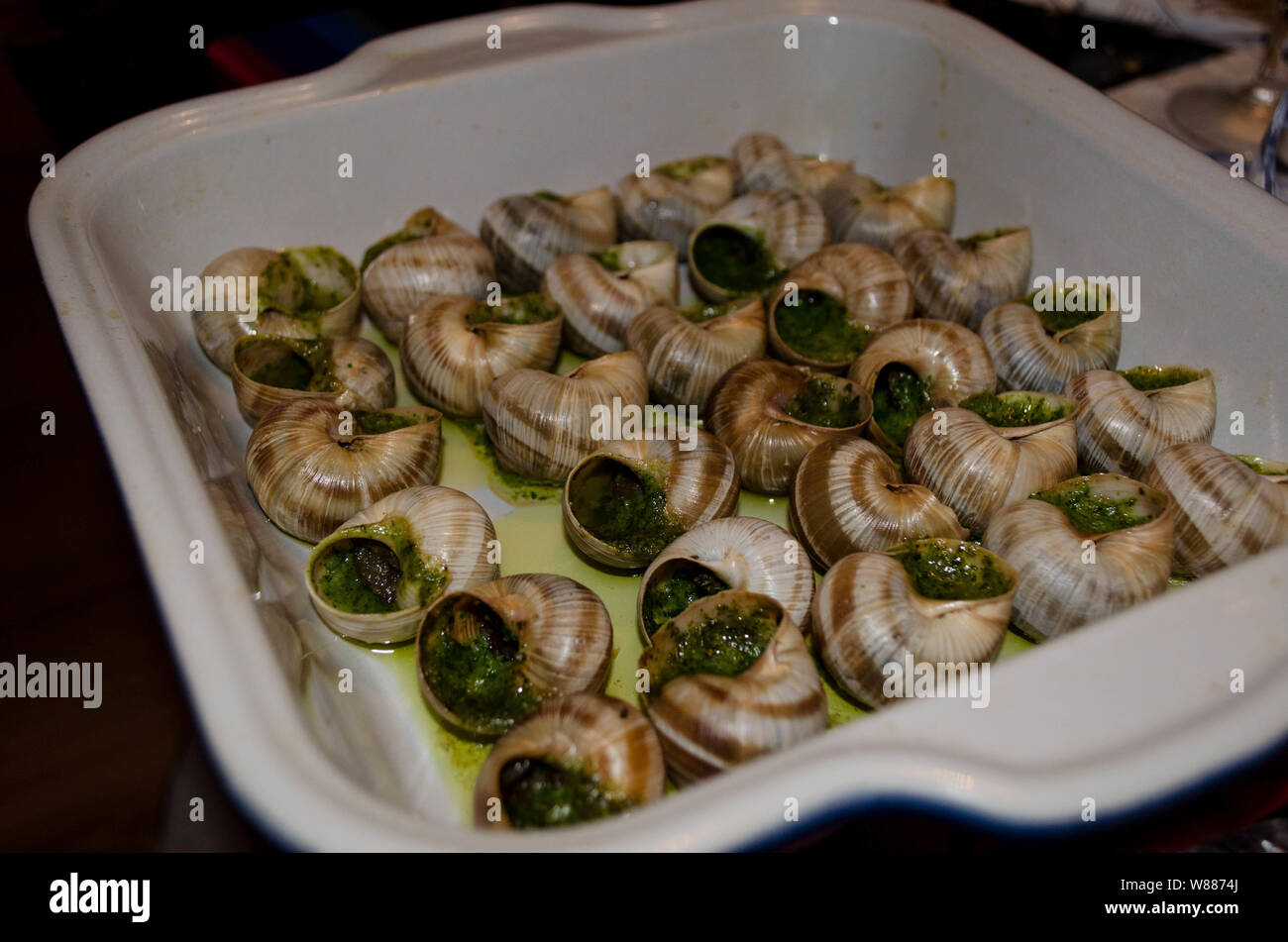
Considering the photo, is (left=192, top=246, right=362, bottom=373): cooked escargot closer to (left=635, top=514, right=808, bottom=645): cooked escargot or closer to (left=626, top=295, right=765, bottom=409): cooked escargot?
(left=626, top=295, right=765, bottom=409): cooked escargot

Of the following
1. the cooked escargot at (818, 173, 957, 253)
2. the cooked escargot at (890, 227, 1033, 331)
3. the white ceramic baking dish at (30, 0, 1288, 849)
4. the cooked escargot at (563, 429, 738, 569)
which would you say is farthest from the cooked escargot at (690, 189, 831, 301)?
the cooked escargot at (563, 429, 738, 569)

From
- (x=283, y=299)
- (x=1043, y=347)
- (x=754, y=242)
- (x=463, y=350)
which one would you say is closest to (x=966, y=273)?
(x=1043, y=347)

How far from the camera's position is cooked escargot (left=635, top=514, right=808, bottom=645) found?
1.02 meters

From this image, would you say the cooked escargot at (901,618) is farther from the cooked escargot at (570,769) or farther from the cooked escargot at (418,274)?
the cooked escargot at (418,274)

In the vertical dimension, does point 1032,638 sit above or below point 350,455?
below

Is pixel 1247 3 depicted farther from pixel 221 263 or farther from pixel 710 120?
pixel 221 263

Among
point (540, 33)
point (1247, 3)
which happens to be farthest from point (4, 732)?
point (1247, 3)

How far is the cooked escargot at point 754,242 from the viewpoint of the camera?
145 centimetres

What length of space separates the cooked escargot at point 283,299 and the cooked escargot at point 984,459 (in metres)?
0.81

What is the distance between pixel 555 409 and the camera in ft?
3.88

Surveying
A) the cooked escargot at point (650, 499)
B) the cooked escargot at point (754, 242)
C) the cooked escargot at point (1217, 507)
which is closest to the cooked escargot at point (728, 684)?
the cooked escargot at point (650, 499)
